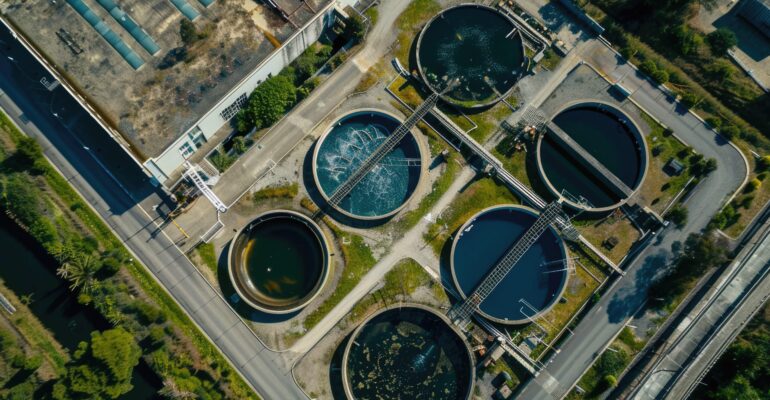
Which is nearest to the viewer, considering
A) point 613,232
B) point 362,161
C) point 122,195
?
point 122,195

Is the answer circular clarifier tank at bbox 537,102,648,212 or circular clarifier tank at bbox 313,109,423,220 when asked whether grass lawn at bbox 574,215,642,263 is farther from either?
circular clarifier tank at bbox 313,109,423,220

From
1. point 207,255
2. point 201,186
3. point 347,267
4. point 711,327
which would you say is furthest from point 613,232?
point 201,186

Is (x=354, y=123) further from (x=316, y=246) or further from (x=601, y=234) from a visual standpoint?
(x=601, y=234)

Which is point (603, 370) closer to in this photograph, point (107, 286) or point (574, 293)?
point (574, 293)

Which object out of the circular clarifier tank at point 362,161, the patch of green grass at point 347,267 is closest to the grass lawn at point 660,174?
the circular clarifier tank at point 362,161

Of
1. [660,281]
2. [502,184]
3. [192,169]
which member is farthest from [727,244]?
[192,169]

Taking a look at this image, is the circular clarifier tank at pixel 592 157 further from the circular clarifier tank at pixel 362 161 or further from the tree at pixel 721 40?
the circular clarifier tank at pixel 362 161
